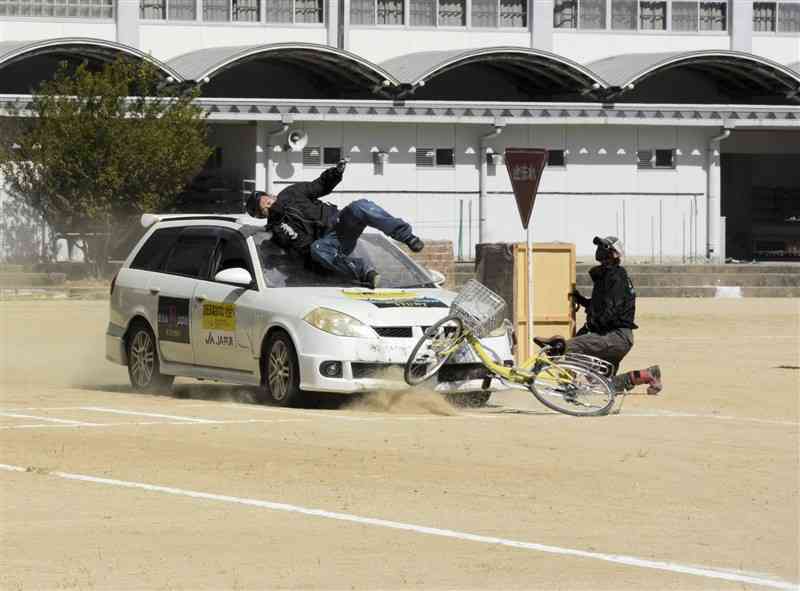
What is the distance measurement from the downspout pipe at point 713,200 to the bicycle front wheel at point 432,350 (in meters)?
31.2

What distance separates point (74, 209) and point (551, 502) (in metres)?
28.9

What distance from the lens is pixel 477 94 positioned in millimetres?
46781

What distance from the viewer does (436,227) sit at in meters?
43.7

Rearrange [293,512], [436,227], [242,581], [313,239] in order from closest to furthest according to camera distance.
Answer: [242,581] → [293,512] → [313,239] → [436,227]

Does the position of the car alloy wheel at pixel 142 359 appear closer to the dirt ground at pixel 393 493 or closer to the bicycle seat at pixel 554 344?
the dirt ground at pixel 393 493

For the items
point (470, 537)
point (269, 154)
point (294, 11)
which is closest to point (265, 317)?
point (470, 537)

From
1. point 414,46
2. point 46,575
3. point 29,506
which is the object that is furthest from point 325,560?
point 414,46

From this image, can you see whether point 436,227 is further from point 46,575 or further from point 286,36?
point 46,575

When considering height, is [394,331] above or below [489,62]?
below

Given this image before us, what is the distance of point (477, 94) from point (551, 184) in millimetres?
3508

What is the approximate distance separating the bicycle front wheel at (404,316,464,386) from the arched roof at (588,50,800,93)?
97.2 feet

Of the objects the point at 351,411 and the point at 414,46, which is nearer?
the point at 351,411

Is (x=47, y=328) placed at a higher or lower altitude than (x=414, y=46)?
lower

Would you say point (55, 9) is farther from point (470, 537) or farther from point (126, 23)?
point (470, 537)
